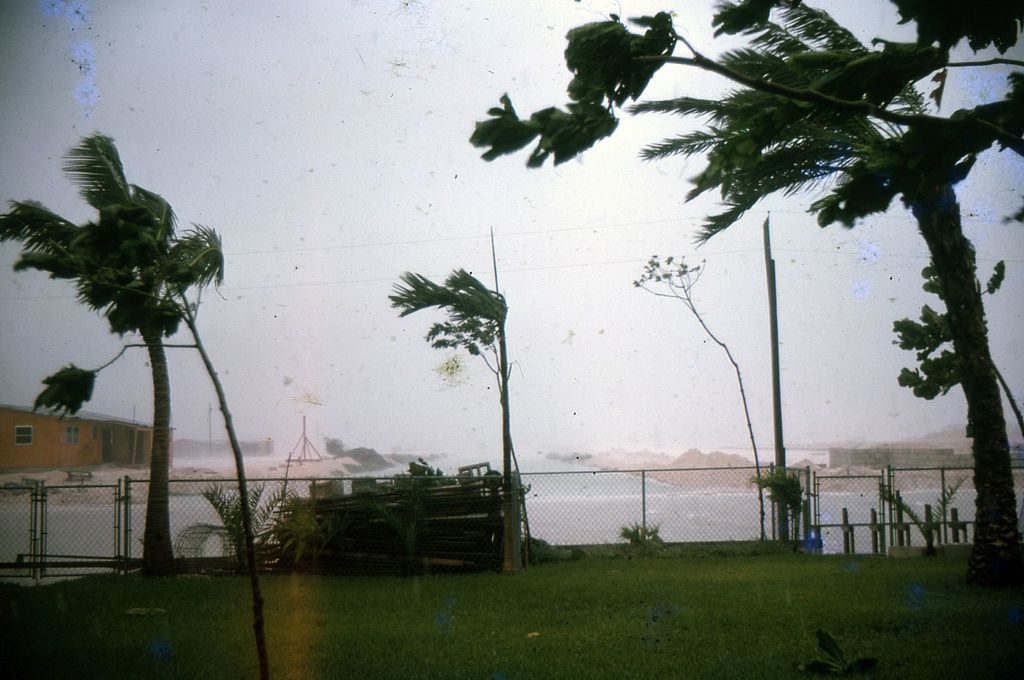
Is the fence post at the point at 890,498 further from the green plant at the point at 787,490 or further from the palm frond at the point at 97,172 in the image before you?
the palm frond at the point at 97,172

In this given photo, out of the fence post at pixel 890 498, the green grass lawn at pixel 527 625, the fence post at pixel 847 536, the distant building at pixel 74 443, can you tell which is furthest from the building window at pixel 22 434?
the fence post at pixel 890 498

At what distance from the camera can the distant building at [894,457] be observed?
1388cm

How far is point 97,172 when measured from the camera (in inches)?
390

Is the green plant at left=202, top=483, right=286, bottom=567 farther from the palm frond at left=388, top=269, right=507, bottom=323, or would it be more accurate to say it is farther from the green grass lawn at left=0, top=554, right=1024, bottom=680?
the palm frond at left=388, top=269, right=507, bottom=323

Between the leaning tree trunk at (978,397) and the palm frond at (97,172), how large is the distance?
10.4 meters

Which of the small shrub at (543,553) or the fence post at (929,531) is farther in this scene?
the fence post at (929,531)

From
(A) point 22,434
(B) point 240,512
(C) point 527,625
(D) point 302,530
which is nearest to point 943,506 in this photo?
(C) point 527,625

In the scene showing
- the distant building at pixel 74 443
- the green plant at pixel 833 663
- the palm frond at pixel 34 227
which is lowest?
the green plant at pixel 833 663

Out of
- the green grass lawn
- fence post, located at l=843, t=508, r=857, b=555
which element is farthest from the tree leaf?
fence post, located at l=843, t=508, r=857, b=555

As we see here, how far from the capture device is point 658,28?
221 centimetres

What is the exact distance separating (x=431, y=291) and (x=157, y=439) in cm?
452

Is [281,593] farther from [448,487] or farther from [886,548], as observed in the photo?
[886,548]

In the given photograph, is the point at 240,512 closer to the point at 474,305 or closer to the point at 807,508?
the point at 474,305

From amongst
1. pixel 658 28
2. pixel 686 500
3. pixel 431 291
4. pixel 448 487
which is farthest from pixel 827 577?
pixel 658 28
